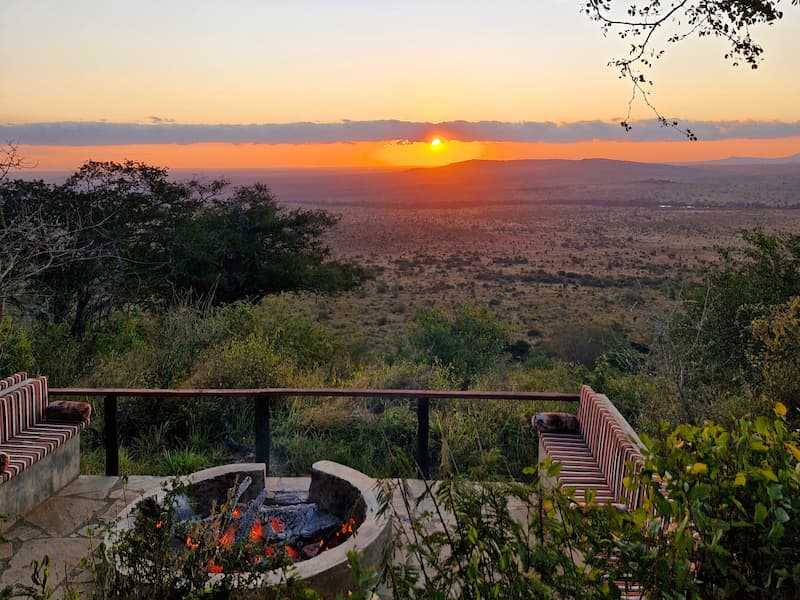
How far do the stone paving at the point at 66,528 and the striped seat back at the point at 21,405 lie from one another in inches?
23.5

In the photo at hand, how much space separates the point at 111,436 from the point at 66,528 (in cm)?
104

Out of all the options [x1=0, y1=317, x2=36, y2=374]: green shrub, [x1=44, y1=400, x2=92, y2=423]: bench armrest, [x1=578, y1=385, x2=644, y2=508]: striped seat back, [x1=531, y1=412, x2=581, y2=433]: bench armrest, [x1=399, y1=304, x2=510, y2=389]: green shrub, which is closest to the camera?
[x1=578, y1=385, x2=644, y2=508]: striped seat back

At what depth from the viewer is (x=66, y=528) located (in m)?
5.36

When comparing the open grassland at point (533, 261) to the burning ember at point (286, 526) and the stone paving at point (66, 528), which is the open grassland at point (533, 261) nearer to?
the burning ember at point (286, 526)

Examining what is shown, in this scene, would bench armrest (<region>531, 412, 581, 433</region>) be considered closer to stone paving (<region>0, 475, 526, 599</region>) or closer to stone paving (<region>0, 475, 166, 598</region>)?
stone paving (<region>0, 475, 526, 599</region>)

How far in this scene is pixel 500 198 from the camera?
80.4m

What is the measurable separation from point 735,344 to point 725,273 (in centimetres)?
207

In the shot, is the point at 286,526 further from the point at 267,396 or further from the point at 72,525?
the point at 72,525

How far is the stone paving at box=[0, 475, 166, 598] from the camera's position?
469 centimetres

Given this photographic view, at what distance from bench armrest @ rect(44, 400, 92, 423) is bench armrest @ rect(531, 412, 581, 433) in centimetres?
359

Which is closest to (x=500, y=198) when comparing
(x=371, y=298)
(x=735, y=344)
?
(x=371, y=298)

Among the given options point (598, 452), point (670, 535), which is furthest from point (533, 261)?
point (670, 535)

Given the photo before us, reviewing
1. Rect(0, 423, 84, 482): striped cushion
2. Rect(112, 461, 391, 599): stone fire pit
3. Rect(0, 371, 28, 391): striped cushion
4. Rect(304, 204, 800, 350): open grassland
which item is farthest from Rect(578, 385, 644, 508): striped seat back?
Rect(304, 204, 800, 350): open grassland

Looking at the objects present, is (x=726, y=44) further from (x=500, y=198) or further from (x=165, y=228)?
(x=500, y=198)
